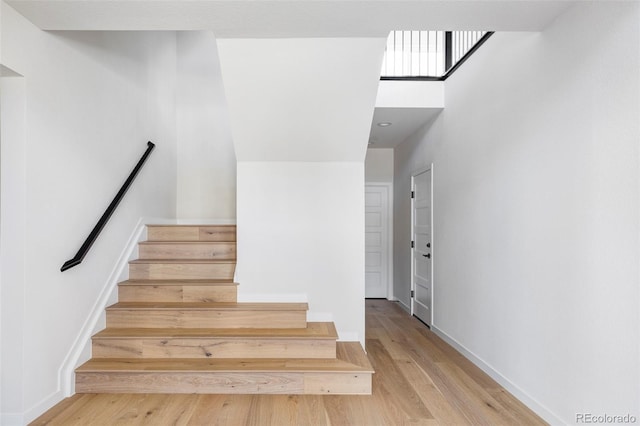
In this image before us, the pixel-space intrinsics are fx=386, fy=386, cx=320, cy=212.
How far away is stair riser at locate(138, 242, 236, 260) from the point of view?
3.55m

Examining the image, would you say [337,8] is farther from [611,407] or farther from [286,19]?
[611,407]

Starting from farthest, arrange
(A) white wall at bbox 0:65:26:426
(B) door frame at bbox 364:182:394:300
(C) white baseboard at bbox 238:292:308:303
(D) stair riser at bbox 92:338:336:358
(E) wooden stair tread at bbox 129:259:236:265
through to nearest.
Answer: (B) door frame at bbox 364:182:394:300 → (E) wooden stair tread at bbox 129:259:236:265 → (C) white baseboard at bbox 238:292:308:303 → (D) stair riser at bbox 92:338:336:358 → (A) white wall at bbox 0:65:26:426

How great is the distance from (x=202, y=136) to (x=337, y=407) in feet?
11.9

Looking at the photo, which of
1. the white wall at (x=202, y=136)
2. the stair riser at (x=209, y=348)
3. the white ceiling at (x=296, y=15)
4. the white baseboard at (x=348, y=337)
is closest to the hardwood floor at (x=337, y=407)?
the stair riser at (x=209, y=348)

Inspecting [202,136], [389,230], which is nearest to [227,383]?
[202,136]

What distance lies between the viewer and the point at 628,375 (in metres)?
1.66

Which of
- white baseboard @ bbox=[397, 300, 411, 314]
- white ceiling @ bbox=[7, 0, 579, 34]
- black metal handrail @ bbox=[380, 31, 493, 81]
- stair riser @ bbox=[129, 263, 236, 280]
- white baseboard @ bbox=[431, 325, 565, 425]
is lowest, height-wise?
white baseboard @ bbox=[397, 300, 411, 314]

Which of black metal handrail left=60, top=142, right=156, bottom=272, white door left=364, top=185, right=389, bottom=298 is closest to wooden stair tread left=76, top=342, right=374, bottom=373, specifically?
black metal handrail left=60, top=142, right=156, bottom=272

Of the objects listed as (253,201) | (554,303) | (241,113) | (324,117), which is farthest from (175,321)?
(554,303)

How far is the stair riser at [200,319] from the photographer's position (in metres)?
2.84

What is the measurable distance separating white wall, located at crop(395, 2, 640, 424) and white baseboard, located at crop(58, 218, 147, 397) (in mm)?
2827

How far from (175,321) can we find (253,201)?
1106 millimetres

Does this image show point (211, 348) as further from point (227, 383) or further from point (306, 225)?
point (306, 225)

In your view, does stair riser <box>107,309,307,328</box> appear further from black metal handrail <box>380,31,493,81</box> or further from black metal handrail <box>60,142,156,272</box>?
black metal handrail <box>380,31,493,81</box>
